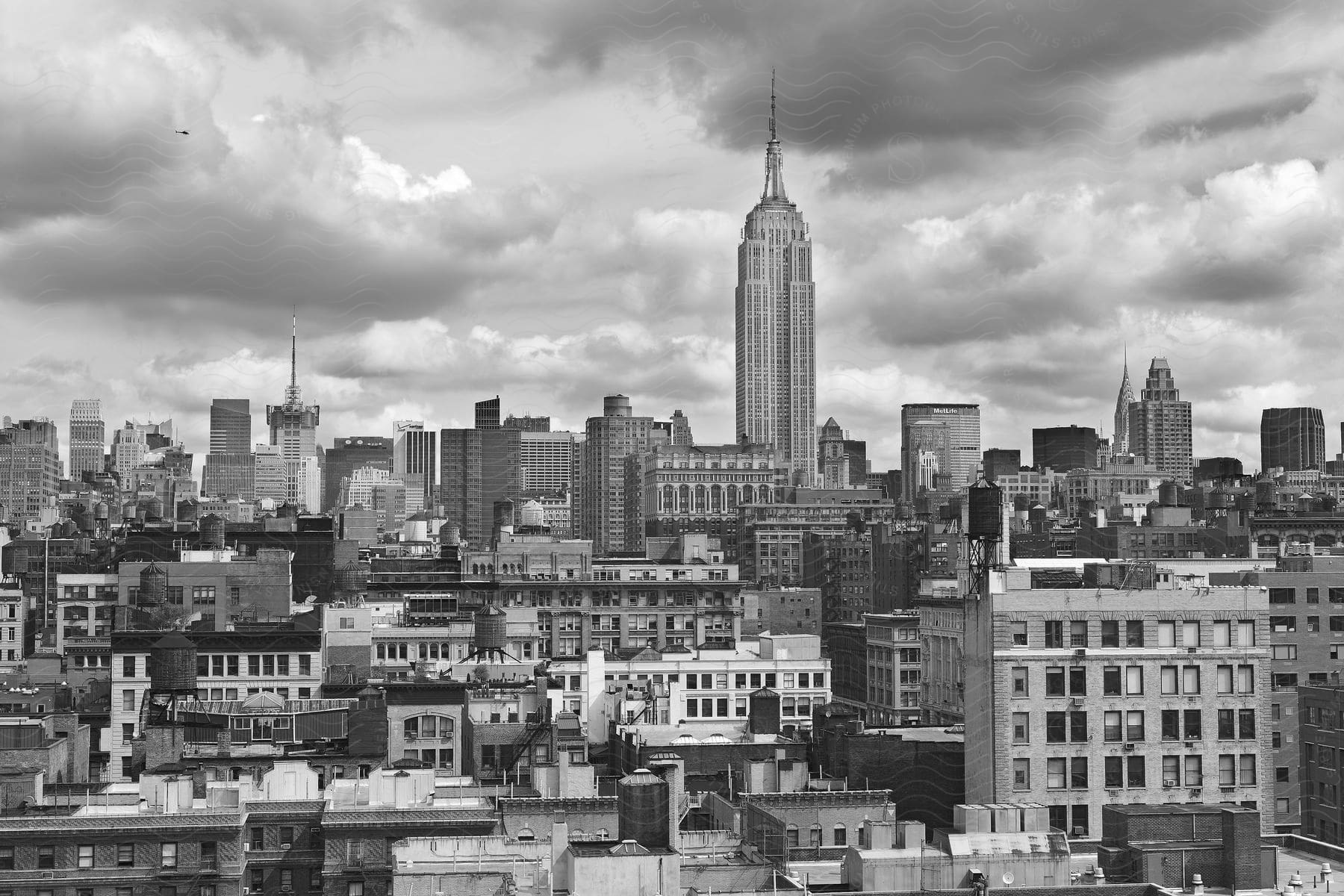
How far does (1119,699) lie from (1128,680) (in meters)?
0.51

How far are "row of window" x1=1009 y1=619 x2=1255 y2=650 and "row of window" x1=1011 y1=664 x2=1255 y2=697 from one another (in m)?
0.57

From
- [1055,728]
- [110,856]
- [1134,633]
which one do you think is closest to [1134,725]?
[1055,728]

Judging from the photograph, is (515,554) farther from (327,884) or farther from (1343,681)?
(327,884)

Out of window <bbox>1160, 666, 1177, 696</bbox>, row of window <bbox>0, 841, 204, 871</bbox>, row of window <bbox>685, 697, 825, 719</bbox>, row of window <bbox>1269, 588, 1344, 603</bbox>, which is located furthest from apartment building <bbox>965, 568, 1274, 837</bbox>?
row of window <bbox>685, 697, 825, 719</bbox>

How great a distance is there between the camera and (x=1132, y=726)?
47719mm

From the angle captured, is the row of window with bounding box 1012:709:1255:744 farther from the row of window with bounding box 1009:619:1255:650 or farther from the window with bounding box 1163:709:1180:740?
the row of window with bounding box 1009:619:1255:650

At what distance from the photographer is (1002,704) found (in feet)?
155

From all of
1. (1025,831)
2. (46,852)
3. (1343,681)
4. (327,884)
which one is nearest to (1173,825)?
(1025,831)

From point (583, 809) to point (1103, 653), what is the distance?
13.3m

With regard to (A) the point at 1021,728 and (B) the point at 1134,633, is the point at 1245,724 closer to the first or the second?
(B) the point at 1134,633

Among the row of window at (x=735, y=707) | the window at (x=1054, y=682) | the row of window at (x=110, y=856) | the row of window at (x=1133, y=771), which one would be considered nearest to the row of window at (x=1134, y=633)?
the window at (x=1054, y=682)

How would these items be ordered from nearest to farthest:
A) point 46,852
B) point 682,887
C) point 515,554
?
point 682,887 < point 46,852 < point 515,554

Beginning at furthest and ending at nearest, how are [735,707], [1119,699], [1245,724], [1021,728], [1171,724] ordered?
[735,707]
[1245,724]
[1171,724]
[1119,699]
[1021,728]

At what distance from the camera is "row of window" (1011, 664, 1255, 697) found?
47469 millimetres
